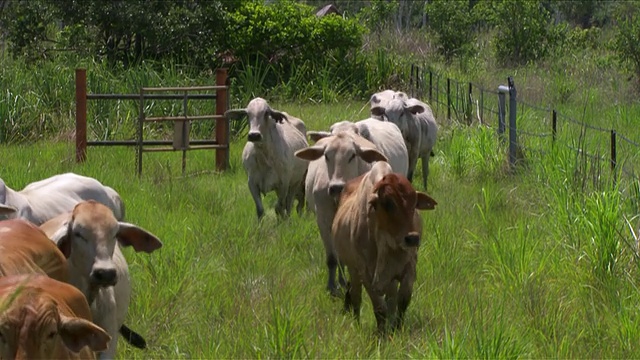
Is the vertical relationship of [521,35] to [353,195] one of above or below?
above

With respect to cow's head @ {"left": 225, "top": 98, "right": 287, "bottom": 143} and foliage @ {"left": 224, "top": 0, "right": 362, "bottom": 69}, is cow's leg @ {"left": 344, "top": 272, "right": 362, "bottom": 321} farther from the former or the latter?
foliage @ {"left": 224, "top": 0, "right": 362, "bottom": 69}

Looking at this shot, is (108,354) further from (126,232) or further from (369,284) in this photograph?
(369,284)

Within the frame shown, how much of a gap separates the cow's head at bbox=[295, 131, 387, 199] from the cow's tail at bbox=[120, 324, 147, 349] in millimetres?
2304

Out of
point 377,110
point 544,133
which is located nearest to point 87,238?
point 377,110

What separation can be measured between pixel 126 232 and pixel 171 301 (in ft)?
4.53

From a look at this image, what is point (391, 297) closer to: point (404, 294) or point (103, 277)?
point (404, 294)

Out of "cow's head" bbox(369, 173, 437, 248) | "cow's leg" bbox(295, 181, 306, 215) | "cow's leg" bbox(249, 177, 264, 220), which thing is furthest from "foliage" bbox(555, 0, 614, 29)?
"cow's head" bbox(369, 173, 437, 248)

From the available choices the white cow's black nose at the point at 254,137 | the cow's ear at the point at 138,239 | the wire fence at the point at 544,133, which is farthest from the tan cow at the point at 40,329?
the white cow's black nose at the point at 254,137

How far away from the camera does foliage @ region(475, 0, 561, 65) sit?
32.6m

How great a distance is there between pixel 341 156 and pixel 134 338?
2722mm

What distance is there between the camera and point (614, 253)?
8375 millimetres

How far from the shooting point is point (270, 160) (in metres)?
12.6

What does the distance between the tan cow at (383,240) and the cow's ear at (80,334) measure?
287 centimetres

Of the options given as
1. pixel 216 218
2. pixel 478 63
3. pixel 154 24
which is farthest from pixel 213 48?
pixel 216 218
